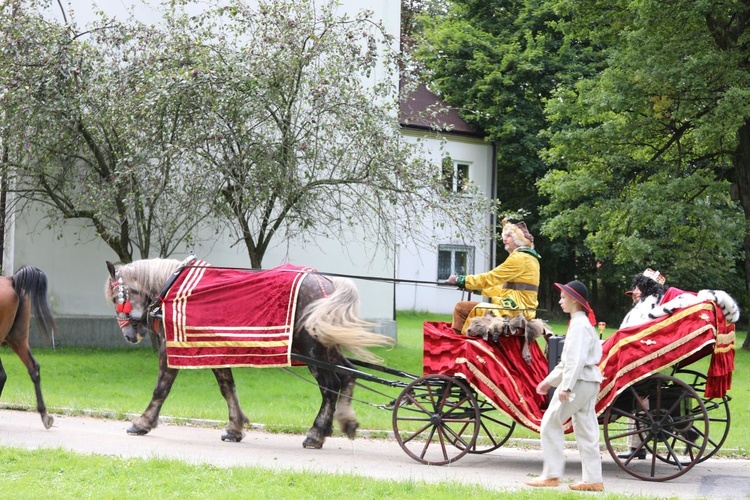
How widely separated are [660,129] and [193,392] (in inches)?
550

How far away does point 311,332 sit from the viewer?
9.48 m

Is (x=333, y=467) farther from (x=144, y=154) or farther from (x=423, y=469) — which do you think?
(x=144, y=154)

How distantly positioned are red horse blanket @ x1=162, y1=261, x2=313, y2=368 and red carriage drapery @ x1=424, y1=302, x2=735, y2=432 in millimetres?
1539

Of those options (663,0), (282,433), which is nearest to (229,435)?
(282,433)

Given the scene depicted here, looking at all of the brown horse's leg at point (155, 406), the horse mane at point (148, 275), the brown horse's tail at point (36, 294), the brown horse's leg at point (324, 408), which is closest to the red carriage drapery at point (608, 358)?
the brown horse's leg at point (324, 408)

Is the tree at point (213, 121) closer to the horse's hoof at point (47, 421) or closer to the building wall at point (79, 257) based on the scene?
the building wall at point (79, 257)

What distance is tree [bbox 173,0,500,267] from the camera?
15.6 m

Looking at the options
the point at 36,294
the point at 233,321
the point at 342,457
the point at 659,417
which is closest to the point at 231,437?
the point at 233,321

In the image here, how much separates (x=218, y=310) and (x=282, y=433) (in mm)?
1931

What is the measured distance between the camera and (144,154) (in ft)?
50.4

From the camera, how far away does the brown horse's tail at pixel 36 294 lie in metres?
10.5

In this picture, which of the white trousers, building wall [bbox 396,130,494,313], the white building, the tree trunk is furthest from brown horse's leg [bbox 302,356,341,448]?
building wall [bbox 396,130,494,313]

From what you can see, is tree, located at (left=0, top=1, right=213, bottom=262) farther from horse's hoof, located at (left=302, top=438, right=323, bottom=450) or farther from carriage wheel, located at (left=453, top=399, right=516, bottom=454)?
carriage wheel, located at (left=453, top=399, right=516, bottom=454)

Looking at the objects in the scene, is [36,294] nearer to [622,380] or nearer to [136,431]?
[136,431]
